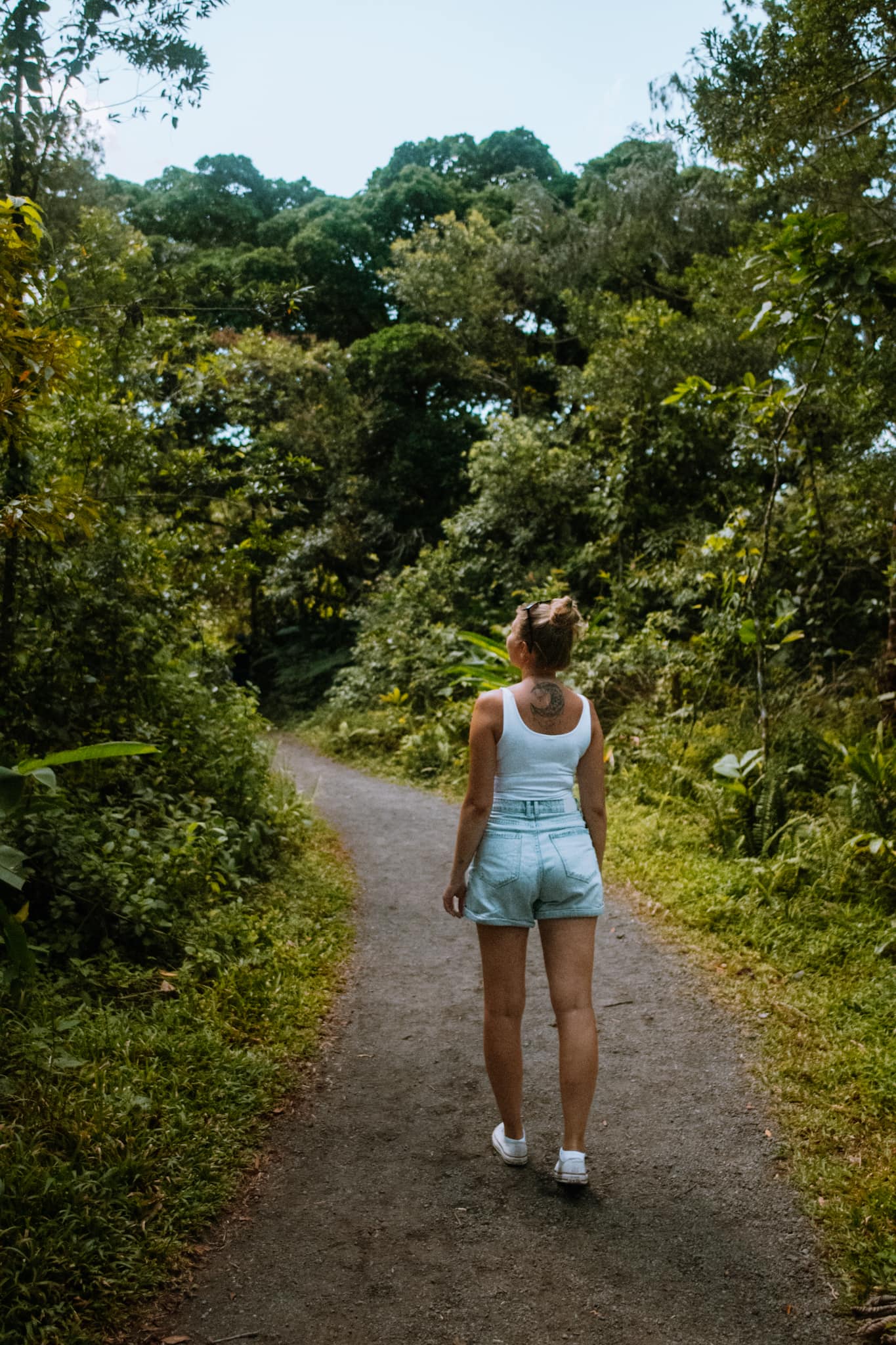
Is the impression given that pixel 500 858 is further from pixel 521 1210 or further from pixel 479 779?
pixel 521 1210

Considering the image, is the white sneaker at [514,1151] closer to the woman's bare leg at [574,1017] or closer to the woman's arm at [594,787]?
the woman's bare leg at [574,1017]

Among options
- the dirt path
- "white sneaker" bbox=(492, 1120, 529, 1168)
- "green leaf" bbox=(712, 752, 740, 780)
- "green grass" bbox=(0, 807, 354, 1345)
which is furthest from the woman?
"green leaf" bbox=(712, 752, 740, 780)

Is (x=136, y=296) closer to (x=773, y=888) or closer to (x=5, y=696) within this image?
(x=5, y=696)

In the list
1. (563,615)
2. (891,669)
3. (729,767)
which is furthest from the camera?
(729,767)

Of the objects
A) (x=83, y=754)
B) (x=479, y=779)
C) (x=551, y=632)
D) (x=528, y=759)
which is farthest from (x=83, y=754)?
(x=551, y=632)

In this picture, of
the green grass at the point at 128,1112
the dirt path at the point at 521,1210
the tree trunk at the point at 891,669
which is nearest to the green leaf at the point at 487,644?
the tree trunk at the point at 891,669

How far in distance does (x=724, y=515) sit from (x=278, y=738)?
7.38 m

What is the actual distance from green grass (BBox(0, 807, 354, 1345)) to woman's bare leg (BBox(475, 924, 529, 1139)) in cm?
93

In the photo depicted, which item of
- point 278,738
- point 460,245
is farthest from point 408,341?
point 278,738

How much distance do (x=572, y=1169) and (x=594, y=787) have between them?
118cm

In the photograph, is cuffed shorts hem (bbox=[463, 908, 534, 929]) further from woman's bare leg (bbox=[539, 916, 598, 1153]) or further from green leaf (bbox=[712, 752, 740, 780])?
green leaf (bbox=[712, 752, 740, 780])

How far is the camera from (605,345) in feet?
41.1

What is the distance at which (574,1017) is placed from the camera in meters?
2.87

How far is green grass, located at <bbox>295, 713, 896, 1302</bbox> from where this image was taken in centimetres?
275
